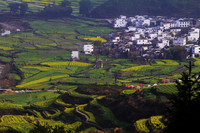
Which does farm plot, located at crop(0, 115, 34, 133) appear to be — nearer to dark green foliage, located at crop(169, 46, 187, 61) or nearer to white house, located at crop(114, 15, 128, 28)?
dark green foliage, located at crop(169, 46, 187, 61)

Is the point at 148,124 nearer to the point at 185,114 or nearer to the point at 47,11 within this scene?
the point at 185,114

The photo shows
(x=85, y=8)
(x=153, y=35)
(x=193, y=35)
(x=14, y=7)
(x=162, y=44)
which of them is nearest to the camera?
(x=162, y=44)

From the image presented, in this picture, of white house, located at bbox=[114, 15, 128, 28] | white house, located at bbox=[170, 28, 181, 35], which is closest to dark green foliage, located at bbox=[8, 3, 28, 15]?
white house, located at bbox=[114, 15, 128, 28]

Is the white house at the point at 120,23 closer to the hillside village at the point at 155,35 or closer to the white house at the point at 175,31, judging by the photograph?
the hillside village at the point at 155,35

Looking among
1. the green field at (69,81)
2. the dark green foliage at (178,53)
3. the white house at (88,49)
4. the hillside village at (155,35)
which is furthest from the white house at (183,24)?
the dark green foliage at (178,53)

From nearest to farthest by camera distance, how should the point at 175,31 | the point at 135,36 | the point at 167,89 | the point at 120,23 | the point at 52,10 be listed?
the point at 167,89 → the point at 135,36 → the point at 175,31 → the point at 120,23 → the point at 52,10

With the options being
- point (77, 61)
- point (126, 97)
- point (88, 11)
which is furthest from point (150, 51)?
point (88, 11)

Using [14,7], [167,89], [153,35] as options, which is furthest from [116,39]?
[167,89]

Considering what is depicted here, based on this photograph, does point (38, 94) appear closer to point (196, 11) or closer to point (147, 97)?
point (147, 97)
